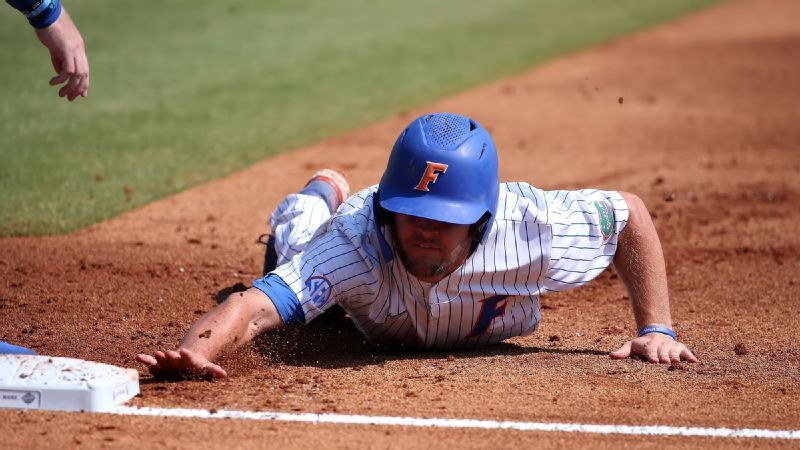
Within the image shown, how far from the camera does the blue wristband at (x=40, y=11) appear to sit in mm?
4137

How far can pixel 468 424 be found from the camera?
3643mm

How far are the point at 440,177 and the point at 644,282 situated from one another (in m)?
1.05

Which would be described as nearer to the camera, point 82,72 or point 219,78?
point 82,72

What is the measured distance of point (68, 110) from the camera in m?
9.77

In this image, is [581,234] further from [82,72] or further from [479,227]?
[82,72]

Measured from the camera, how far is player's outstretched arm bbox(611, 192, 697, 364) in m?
4.44

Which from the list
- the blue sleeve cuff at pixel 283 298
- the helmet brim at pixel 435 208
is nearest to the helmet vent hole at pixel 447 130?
the helmet brim at pixel 435 208

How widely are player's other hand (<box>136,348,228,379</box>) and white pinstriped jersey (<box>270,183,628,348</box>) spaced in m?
0.42

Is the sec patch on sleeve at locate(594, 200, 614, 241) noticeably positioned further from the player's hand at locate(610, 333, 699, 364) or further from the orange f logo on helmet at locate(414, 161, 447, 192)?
the orange f logo on helmet at locate(414, 161, 447, 192)

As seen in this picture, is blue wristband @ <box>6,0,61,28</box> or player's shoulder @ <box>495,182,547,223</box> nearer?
blue wristband @ <box>6,0,61,28</box>

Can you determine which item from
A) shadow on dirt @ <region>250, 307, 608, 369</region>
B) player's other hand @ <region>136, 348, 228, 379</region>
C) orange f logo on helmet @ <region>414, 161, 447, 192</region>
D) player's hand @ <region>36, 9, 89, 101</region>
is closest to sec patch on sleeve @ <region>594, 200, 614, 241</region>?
shadow on dirt @ <region>250, 307, 608, 369</region>

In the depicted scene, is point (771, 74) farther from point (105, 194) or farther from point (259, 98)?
point (105, 194)

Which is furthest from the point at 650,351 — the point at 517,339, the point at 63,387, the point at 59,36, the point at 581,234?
the point at 59,36

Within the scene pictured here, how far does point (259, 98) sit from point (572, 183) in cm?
374
